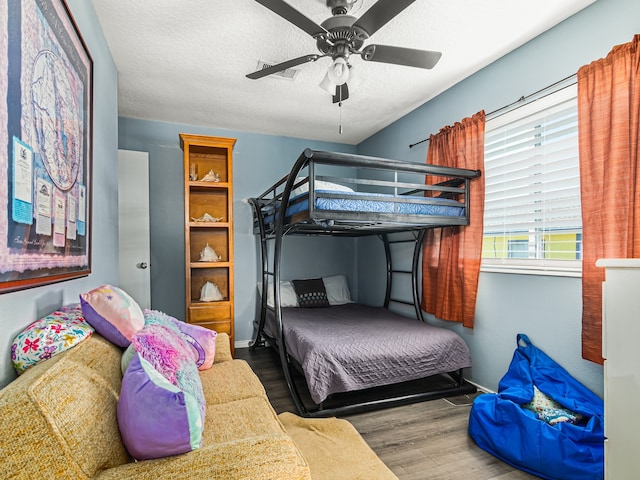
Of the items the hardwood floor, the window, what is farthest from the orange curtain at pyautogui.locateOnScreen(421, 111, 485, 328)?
the hardwood floor

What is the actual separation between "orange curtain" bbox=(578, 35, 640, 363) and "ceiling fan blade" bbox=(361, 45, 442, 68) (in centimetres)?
87

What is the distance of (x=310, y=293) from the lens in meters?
4.10

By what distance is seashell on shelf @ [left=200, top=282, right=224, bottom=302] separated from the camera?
11.8ft

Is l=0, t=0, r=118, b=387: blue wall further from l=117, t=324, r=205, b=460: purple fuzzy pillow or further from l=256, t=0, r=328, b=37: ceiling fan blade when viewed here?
l=256, t=0, r=328, b=37: ceiling fan blade

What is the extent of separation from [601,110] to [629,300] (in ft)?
3.98

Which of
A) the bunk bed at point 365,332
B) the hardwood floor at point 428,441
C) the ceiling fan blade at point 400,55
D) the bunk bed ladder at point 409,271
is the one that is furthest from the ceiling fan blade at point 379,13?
the hardwood floor at point 428,441

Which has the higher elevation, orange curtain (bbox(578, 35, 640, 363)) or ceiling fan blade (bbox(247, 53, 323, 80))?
ceiling fan blade (bbox(247, 53, 323, 80))

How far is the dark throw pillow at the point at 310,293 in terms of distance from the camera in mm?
4047

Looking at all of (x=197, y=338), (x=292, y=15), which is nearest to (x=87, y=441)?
(x=197, y=338)

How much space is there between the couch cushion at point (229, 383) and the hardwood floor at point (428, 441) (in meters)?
0.72

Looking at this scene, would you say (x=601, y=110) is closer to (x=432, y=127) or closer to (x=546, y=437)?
(x=432, y=127)

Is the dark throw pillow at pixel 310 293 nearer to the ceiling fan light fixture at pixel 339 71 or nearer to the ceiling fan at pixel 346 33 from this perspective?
the ceiling fan at pixel 346 33

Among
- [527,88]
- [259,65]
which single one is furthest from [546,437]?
[259,65]

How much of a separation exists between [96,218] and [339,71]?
161 cm
